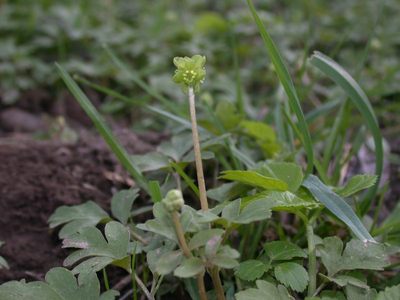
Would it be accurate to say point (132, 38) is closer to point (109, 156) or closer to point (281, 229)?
point (109, 156)

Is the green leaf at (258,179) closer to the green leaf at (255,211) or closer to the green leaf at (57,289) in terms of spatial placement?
the green leaf at (255,211)

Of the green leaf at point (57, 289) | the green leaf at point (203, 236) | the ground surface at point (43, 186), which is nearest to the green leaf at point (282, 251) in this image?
the green leaf at point (203, 236)

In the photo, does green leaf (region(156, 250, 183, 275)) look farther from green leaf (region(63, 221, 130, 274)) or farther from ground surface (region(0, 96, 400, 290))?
ground surface (region(0, 96, 400, 290))

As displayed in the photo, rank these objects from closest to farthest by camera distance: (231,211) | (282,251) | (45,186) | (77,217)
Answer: (231,211) → (282,251) → (77,217) → (45,186)

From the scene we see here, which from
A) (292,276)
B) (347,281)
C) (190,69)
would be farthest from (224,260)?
(190,69)

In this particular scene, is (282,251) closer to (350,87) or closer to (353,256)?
(353,256)

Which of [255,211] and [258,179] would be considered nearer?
[255,211]

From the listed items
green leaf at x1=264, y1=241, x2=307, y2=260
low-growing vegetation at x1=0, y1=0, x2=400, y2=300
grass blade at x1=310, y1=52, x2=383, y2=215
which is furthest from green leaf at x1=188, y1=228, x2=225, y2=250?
grass blade at x1=310, y1=52, x2=383, y2=215
